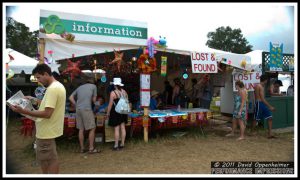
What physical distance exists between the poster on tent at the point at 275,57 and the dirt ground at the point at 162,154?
218cm

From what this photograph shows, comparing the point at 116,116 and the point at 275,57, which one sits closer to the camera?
the point at 116,116

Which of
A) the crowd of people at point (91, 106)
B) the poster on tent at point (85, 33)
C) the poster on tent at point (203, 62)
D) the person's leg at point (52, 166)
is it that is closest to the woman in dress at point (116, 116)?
the crowd of people at point (91, 106)

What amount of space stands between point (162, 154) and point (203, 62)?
2617mm

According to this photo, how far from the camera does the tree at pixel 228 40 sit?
2051 inches

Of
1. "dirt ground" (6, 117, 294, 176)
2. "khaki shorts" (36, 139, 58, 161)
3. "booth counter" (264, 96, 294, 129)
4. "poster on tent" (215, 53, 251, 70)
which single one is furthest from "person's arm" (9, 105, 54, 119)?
"booth counter" (264, 96, 294, 129)

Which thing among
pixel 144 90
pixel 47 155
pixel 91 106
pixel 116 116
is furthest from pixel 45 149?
pixel 144 90

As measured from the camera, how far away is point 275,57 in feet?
25.0

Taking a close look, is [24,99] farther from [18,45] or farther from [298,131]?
[18,45]

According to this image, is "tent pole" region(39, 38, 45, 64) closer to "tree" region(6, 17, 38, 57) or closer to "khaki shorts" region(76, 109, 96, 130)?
"khaki shorts" region(76, 109, 96, 130)

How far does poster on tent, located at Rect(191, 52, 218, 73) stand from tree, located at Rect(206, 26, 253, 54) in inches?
1887

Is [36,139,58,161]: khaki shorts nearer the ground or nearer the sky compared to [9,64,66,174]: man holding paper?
nearer the ground

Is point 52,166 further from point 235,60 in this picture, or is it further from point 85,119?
point 235,60

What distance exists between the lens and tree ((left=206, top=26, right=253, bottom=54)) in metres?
52.1

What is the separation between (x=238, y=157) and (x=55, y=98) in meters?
3.64
